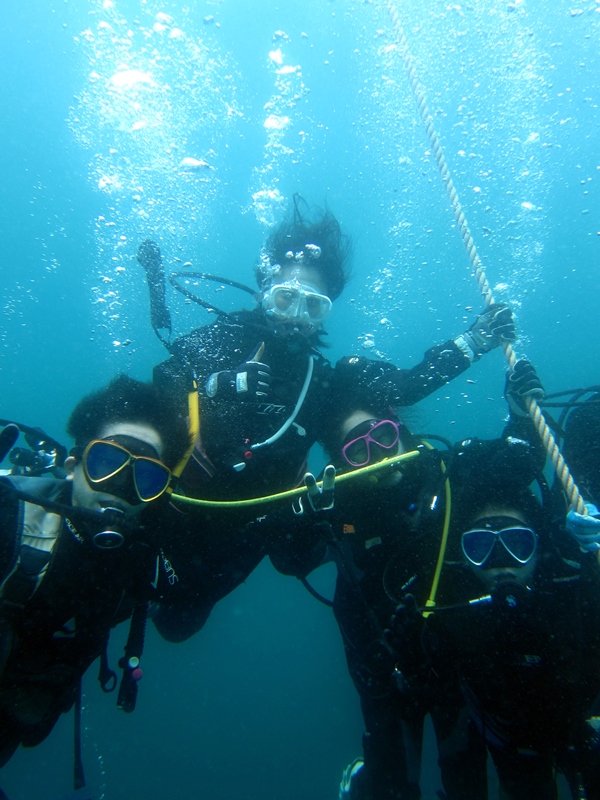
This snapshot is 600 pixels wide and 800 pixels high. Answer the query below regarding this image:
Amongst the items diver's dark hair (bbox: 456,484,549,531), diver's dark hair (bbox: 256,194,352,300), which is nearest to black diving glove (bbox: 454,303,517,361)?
diver's dark hair (bbox: 456,484,549,531)

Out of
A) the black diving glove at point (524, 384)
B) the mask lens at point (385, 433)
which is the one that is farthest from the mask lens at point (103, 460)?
the black diving glove at point (524, 384)

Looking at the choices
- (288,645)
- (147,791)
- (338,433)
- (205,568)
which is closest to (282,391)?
(338,433)

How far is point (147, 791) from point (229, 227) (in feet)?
79.0

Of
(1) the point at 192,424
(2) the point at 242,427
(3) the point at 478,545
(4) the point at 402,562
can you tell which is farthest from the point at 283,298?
(3) the point at 478,545

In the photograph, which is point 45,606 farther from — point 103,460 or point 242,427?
point 242,427

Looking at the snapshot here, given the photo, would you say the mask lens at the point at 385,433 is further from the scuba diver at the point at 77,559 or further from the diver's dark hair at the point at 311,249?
the diver's dark hair at the point at 311,249

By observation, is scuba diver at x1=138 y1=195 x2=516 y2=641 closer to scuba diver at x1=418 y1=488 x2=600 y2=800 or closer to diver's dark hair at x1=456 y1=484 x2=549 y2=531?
diver's dark hair at x1=456 y1=484 x2=549 y2=531

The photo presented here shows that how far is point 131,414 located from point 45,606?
1.38 m

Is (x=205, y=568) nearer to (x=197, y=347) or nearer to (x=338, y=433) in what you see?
(x=338, y=433)

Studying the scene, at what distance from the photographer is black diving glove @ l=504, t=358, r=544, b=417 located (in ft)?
12.7

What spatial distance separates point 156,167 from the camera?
12328 millimetres

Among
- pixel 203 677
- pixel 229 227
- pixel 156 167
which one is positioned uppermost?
pixel 229 227

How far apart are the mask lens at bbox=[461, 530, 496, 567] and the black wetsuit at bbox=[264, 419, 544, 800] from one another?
0.17 m

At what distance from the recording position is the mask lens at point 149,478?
3.05 m
